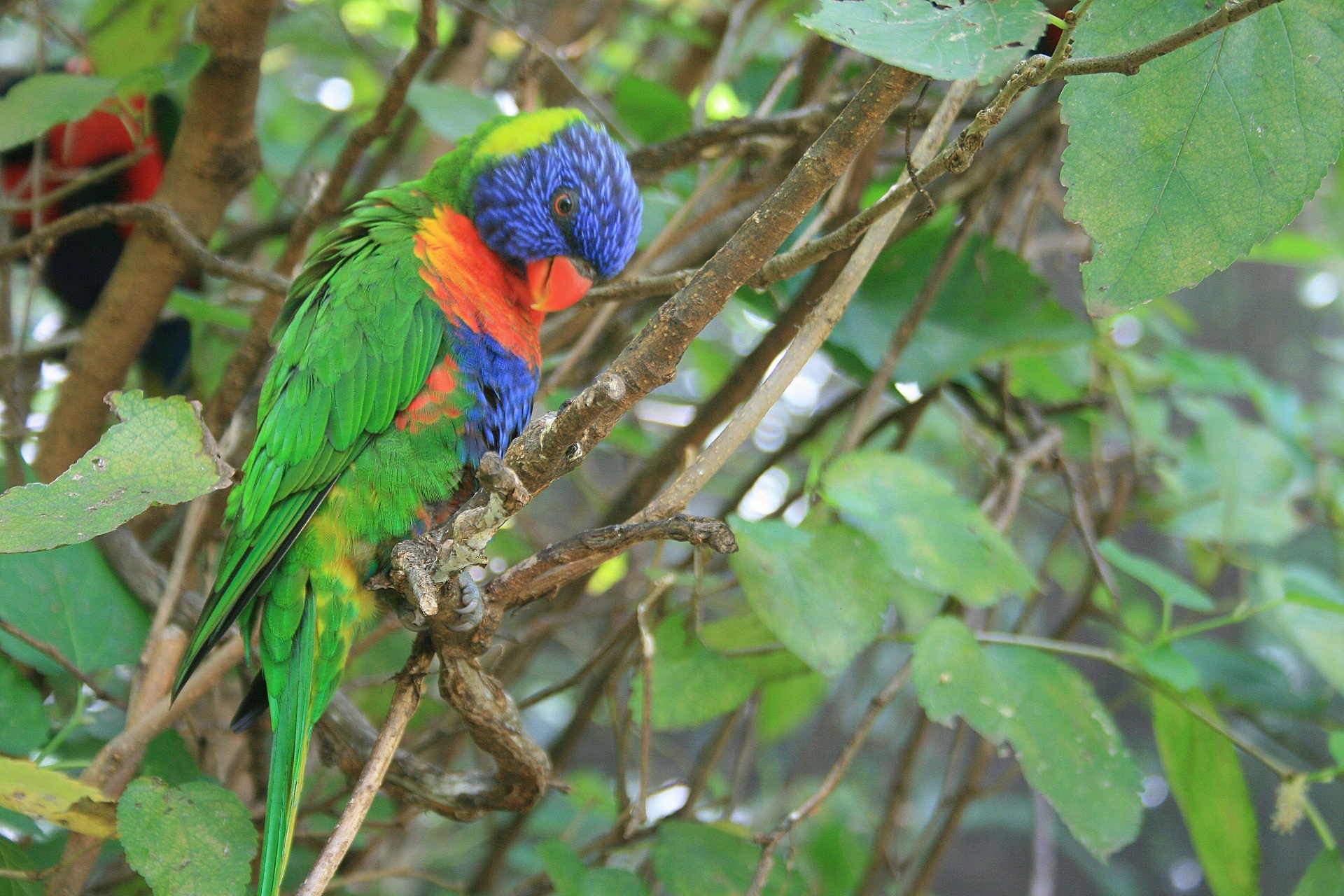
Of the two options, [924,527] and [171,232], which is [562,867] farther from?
[171,232]

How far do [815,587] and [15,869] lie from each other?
107 centimetres

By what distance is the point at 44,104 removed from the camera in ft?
4.46

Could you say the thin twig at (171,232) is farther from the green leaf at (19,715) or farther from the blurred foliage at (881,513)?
the green leaf at (19,715)

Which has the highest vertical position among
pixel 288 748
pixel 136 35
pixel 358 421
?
pixel 136 35

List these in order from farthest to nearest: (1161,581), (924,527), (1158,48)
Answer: (1161,581) → (924,527) → (1158,48)

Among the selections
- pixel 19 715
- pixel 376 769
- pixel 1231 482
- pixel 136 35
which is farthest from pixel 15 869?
pixel 1231 482

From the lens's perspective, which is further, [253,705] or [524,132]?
[524,132]

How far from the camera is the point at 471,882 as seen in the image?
1883 mm

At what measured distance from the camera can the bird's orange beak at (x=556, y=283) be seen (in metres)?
1.67

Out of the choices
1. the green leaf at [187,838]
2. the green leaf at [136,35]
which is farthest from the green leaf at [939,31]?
the green leaf at [136,35]

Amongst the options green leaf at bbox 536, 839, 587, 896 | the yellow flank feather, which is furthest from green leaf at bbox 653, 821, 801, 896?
the yellow flank feather

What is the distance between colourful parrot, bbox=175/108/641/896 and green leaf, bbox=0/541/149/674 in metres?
0.19

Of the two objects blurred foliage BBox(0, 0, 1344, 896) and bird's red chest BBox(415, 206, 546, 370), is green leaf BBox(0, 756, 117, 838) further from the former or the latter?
bird's red chest BBox(415, 206, 546, 370)

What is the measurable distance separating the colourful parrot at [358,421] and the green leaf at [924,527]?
558 millimetres
